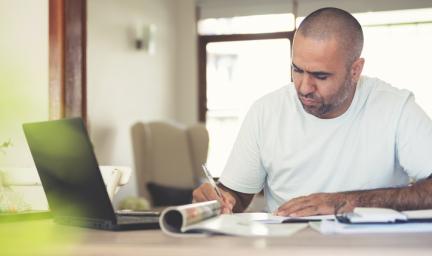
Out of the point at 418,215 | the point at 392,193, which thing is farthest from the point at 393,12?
the point at 418,215

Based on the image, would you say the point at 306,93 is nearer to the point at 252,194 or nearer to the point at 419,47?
the point at 252,194

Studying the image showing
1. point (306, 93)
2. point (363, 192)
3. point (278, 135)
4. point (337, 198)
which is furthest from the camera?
point (278, 135)

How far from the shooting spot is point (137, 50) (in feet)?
17.4

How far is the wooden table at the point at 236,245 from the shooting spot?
815mm

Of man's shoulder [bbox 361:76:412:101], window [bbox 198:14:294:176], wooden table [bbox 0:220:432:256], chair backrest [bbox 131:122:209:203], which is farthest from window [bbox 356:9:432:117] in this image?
wooden table [bbox 0:220:432:256]

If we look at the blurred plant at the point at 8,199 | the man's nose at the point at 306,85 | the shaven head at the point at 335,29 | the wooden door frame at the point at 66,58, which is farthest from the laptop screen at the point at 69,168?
the wooden door frame at the point at 66,58

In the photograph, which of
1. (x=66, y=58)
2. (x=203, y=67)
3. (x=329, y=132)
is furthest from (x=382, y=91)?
(x=203, y=67)

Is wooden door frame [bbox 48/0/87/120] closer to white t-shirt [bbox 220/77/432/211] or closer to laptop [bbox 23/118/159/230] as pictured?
white t-shirt [bbox 220/77/432/211]

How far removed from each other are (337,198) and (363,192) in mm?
136

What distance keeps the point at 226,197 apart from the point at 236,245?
0.89 m

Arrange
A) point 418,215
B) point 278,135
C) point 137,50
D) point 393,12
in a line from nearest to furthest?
point 418,215
point 278,135
point 137,50
point 393,12

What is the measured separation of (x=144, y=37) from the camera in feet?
17.4

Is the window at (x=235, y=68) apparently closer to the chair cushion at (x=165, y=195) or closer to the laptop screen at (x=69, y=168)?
the chair cushion at (x=165, y=195)

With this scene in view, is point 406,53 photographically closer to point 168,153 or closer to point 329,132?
point 168,153
